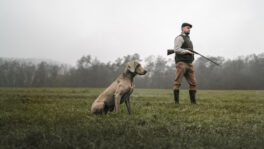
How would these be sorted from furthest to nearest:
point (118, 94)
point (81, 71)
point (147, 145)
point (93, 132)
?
1. point (81, 71)
2. point (118, 94)
3. point (93, 132)
4. point (147, 145)

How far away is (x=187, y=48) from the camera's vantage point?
817 centimetres

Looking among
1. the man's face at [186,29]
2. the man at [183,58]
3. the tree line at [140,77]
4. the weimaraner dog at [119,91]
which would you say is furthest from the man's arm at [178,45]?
the tree line at [140,77]

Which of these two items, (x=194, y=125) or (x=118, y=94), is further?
(x=118, y=94)

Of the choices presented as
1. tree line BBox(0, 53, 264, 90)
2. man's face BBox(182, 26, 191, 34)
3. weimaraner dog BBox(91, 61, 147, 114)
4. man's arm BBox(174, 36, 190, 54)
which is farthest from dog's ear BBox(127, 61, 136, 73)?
tree line BBox(0, 53, 264, 90)

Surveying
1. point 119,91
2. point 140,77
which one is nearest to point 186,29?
point 119,91

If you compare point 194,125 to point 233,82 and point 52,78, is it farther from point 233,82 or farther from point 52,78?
point 52,78

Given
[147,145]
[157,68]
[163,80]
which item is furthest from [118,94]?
[157,68]

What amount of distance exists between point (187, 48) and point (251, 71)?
61051 mm

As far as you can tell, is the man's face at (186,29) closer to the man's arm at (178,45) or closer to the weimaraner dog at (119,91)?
the man's arm at (178,45)

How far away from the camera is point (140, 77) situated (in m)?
70.6

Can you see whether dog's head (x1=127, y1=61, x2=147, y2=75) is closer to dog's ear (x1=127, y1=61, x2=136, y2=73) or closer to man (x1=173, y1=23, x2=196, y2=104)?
dog's ear (x1=127, y1=61, x2=136, y2=73)

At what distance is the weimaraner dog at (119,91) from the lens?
4871 millimetres

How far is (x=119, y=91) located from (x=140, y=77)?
65867 mm

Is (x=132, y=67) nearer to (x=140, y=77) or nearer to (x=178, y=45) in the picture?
(x=178, y=45)
